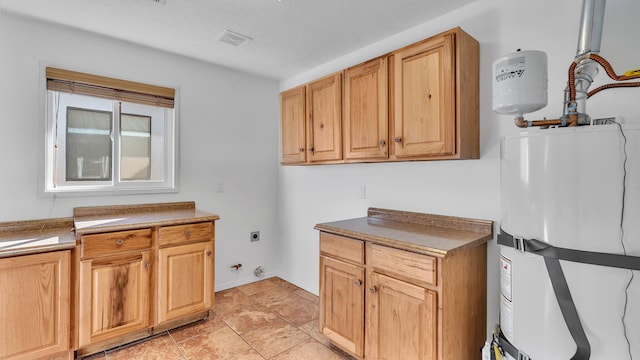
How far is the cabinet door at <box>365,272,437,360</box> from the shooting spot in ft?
5.25

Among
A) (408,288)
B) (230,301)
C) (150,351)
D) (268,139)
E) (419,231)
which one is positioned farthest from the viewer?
(268,139)

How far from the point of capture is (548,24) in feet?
5.56

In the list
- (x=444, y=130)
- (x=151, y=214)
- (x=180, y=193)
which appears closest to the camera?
(x=444, y=130)

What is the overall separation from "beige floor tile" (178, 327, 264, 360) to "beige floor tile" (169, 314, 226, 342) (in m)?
0.06

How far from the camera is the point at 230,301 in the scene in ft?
9.95

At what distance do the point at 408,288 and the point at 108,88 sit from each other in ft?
9.24

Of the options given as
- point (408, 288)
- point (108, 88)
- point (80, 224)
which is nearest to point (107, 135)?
point (108, 88)

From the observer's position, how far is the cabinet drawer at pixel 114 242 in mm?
2062

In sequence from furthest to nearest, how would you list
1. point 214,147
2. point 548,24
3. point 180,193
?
point 214,147 → point 180,193 → point 548,24

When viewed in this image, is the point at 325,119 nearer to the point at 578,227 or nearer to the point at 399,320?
the point at 399,320

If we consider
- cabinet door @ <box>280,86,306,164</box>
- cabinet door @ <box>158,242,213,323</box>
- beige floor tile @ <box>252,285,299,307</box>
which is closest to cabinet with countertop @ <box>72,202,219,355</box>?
cabinet door @ <box>158,242,213,323</box>

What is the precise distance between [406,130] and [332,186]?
1.19 meters

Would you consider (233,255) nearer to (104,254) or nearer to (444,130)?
(104,254)

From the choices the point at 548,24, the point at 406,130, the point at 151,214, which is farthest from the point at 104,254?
the point at 548,24
